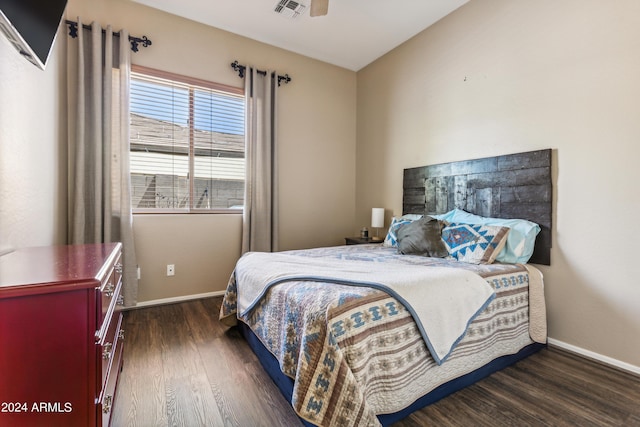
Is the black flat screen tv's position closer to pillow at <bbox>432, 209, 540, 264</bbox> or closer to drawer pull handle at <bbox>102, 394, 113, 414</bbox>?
drawer pull handle at <bbox>102, 394, 113, 414</bbox>

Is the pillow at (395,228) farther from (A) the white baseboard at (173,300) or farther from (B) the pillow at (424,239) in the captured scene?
(A) the white baseboard at (173,300)

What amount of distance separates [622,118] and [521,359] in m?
1.72

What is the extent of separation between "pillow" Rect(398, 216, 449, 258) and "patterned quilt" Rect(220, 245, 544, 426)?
57 centimetres

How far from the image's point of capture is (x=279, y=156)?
368 cm

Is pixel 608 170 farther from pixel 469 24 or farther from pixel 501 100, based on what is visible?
pixel 469 24

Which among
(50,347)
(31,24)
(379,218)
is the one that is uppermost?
(31,24)

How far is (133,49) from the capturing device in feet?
9.36

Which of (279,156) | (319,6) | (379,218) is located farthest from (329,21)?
(379,218)

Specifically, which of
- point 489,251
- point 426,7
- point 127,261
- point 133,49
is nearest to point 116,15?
point 133,49

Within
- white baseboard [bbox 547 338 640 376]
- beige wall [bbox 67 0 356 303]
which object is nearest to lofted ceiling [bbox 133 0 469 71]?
beige wall [bbox 67 0 356 303]

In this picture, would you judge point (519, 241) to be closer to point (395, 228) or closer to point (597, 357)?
point (597, 357)

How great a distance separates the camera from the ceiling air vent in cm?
278

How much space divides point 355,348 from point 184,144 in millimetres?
2852

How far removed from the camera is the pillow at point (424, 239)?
2.47 m
